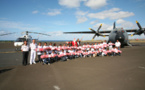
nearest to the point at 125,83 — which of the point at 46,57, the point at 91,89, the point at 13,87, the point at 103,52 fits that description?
the point at 91,89

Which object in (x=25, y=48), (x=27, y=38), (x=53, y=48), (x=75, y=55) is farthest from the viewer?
(x=27, y=38)

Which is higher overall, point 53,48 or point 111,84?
point 53,48

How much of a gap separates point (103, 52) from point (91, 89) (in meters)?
9.37

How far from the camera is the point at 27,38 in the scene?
20.1 m

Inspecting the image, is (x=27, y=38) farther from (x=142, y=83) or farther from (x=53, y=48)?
(x=142, y=83)

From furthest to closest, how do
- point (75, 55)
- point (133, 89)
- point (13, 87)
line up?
point (75, 55), point (13, 87), point (133, 89)

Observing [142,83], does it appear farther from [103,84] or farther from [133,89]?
[103,84]

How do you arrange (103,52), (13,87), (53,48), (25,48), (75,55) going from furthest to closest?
(103,52) < (75,55) < (53,48) < (25,48) < (13,87)

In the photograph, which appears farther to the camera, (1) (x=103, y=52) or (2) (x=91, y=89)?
(1) (x=103, y=52)

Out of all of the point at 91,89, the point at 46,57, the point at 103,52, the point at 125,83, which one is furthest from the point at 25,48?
the point at 103,52

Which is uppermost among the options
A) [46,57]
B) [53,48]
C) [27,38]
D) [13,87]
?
[27,38]

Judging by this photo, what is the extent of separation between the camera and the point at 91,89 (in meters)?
3.86

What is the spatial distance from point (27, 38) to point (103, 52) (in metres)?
15.5

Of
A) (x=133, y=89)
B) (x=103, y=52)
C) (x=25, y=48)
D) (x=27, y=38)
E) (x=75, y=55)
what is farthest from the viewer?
(x=27, y=38)
